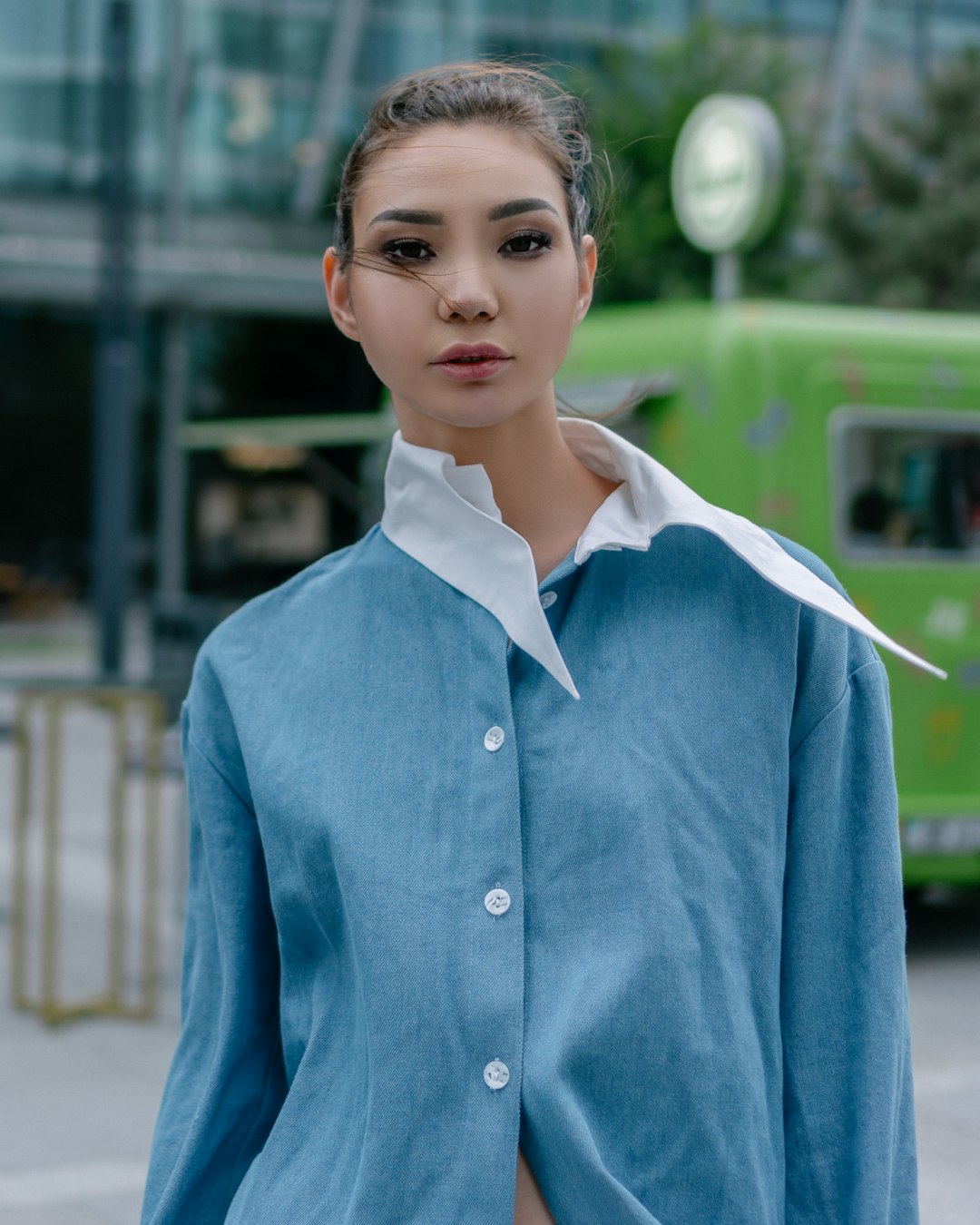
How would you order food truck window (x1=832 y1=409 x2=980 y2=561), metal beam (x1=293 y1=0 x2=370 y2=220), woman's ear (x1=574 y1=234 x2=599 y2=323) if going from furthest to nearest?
metal beam (x1=293 y1=0 x2=370 y2=220), food truck window (x1=832 y1=409 x2=980 y2=561), woman's ear (x1=574 y1=234 x2=599 y2=323)

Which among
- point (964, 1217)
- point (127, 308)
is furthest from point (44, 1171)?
point (127, 308)

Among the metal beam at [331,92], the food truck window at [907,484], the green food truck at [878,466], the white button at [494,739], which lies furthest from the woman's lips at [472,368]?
the metal beam at [331,92]

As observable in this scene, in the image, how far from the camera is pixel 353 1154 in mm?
1370

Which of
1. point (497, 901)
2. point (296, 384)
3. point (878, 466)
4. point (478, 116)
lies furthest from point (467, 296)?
point (296, 384)

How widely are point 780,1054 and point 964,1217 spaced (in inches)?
122

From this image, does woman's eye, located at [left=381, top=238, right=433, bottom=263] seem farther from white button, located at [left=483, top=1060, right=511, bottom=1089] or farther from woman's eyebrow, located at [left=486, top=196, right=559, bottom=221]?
white button, located at [left=483, top=1060, right=511, bottom=1089]

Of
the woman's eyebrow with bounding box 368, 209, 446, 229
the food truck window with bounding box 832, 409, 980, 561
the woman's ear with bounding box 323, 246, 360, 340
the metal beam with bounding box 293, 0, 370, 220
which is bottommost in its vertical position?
the woman's ear with bounding box 323, 246, 360, 340

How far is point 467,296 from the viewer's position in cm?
139

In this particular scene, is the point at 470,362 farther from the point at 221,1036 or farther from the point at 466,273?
the point at 221,1036

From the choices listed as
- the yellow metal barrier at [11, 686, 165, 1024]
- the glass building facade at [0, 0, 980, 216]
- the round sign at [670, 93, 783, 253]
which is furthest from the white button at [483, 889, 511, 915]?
the glass building facade at [0, 0, 980, 216]

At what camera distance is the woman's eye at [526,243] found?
1.42m

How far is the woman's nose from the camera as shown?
139cm

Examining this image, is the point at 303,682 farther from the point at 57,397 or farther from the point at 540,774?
the point at 57,397

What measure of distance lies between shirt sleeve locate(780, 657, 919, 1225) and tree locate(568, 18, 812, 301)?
58.1ft
